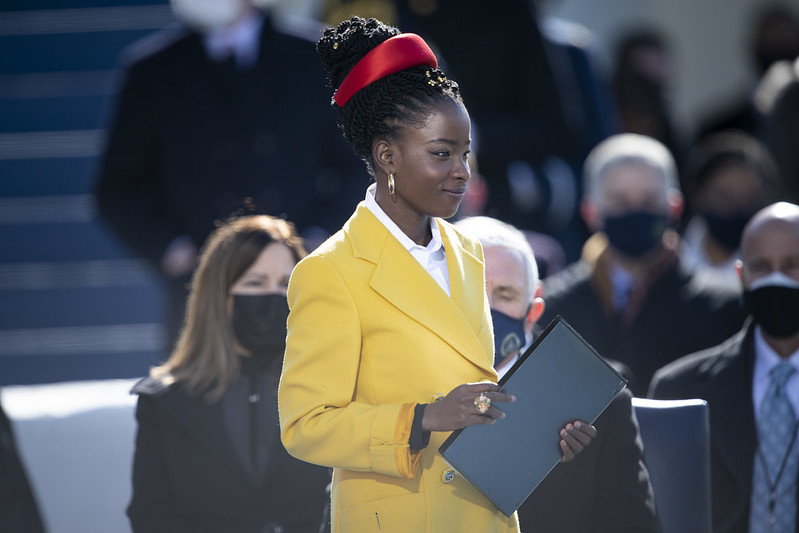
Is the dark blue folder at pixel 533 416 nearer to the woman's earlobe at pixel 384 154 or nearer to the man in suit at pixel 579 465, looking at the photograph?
the woman's earlobe at pixel 384 154

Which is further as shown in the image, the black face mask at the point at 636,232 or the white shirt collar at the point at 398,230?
the black face mask at the point at 636,232

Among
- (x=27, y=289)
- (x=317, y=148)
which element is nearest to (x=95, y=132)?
(x=27, y=289)

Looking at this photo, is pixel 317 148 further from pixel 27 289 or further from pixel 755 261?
pixel 27 289

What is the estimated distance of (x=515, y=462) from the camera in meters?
2.55

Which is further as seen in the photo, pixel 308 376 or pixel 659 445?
pixel 659 445

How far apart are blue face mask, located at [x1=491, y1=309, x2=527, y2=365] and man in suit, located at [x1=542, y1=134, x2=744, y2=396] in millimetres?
1149

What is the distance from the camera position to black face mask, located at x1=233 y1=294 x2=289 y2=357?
3957 mm

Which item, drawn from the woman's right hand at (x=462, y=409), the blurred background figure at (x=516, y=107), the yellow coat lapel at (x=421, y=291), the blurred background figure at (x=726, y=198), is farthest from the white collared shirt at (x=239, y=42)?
the woman's right hand at (x=462, y=409)

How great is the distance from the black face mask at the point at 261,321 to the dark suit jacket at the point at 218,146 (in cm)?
126

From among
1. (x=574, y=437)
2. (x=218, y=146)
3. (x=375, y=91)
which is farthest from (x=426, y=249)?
Answer: (x=218, y=146)

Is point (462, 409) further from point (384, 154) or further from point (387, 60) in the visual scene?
point (387, 60)

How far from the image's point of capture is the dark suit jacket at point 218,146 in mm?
5301

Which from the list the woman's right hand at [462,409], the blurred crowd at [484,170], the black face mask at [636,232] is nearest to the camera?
the woman's right hand at [462,409]

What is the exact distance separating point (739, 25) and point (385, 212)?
7730mm
